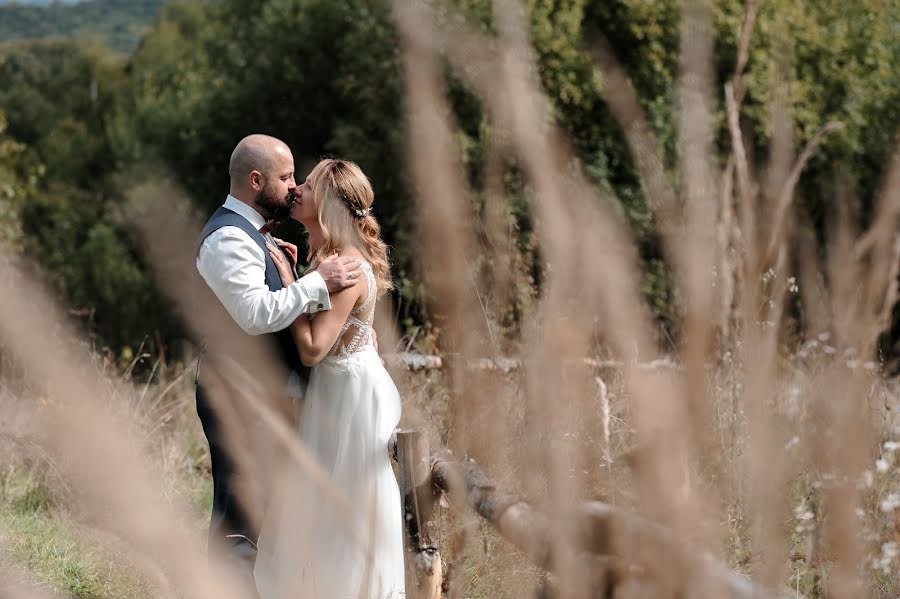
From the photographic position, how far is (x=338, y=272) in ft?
9.79

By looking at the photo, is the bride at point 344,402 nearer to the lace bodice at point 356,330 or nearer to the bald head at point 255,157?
the lace bodice at point 356,330

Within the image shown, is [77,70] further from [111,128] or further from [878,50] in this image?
[878,50]

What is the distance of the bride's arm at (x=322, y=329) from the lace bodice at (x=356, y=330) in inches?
5.1

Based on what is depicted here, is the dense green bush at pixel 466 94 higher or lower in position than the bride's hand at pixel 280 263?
higher

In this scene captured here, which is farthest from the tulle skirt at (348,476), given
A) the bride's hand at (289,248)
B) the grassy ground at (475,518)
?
the bride's hand at (289,248)

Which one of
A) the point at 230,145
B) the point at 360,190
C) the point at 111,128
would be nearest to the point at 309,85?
the point at 230,145

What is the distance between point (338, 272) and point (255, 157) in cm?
61

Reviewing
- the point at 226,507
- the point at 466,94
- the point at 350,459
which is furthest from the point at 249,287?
the point at 466,94

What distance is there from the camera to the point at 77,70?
60469 mm

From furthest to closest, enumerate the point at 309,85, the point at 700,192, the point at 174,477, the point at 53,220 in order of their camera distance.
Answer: the point at 53,220, the point at 309,85, the point at 174,477, the point at 700,192

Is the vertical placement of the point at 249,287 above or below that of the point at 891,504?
above

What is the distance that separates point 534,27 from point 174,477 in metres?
9.42

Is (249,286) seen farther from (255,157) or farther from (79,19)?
(79,19)

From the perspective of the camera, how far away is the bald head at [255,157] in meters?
3.32
